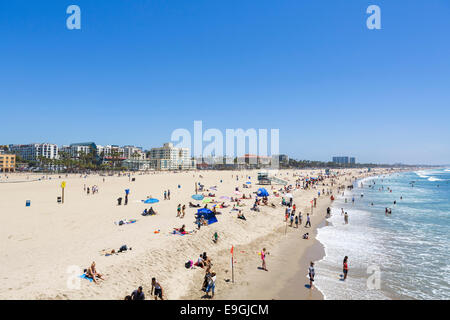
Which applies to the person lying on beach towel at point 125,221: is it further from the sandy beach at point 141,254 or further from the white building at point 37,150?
the white building at point 37,150

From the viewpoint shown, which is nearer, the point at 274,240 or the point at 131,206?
the point at 274,240

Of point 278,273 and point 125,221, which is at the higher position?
point 125,221

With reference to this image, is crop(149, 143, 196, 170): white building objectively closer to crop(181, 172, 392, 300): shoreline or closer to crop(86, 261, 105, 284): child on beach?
crop(181, 172, 392, 300): shoreline

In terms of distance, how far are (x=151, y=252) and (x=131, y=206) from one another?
1315cm

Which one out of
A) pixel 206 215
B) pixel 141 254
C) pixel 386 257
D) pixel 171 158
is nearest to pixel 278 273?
pixel 141 254

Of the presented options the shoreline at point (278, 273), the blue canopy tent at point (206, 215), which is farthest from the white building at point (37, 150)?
the shoreline at point (278, 273)

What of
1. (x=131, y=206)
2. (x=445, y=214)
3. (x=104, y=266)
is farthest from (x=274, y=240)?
(x=445, y=214)

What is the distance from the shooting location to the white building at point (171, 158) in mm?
151725

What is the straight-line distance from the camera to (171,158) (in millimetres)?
159875

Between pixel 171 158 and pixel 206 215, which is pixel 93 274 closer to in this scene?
pixel 206 215
